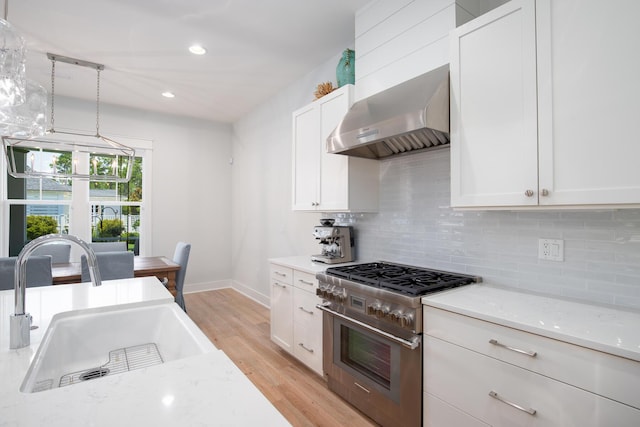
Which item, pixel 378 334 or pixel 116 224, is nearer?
pixel 378 334

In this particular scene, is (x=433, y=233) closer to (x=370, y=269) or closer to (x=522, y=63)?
(x=370, y=269)

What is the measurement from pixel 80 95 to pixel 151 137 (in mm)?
971

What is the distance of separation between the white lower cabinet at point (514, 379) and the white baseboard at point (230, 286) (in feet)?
10.3

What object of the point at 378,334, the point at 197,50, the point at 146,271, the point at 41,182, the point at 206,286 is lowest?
the point at 206,286

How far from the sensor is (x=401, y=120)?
6.08 ft

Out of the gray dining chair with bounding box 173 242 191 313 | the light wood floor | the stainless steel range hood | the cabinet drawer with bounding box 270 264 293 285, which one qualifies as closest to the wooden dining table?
the gray dining chair with bounding box 173 242 191 313

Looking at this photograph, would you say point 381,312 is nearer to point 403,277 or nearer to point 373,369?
point 403,277

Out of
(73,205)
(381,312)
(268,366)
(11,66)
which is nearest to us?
(11,66)

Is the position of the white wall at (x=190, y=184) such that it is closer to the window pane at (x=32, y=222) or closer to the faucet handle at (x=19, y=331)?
the window pane at (x=32, y=222)

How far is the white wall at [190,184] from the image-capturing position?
4875 mm

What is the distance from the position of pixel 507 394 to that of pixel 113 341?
1.68m

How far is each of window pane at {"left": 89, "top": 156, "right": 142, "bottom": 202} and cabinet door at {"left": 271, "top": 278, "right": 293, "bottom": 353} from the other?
3140 mm

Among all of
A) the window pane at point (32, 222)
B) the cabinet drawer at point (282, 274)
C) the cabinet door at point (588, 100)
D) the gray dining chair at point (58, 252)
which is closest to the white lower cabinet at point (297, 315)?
the cabinet drawer at point (282, 274)

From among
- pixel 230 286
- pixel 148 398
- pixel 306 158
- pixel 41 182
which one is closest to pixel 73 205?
pixel 41 182
